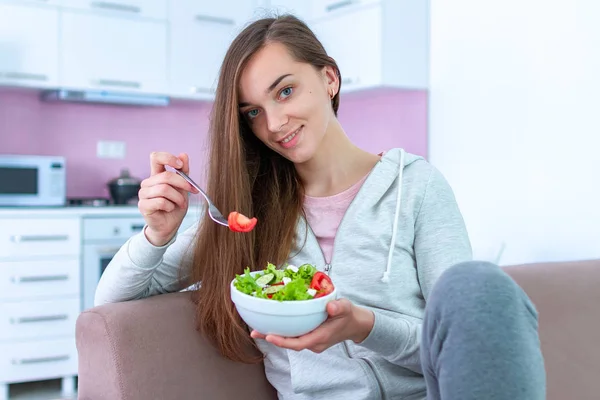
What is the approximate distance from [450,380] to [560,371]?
32.4 inches

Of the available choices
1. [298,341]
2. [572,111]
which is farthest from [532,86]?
[298,341]

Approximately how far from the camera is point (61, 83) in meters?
3.60

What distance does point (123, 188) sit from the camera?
3793 millimetres

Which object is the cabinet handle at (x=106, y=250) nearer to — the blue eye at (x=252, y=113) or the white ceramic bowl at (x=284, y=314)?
the blue eye at (x=252, y=113)

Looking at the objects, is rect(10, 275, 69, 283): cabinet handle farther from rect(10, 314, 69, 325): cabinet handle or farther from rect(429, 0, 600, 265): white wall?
rect(429, 0, 600, 265): white wall

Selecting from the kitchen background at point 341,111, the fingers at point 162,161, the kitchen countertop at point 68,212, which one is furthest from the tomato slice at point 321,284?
the kitchen countertop at point 68,212

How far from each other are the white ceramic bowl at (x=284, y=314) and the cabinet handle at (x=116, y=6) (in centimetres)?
306

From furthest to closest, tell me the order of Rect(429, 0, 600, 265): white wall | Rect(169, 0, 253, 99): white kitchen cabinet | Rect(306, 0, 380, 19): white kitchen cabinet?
Rect(169, 0, 253, 99): white kitchen cabinet, Rect(306, 0, 380, 19): white kitchen cabinet, Rect(429, 0, 600, 265): white wall

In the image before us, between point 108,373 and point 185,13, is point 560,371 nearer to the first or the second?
point 108,373

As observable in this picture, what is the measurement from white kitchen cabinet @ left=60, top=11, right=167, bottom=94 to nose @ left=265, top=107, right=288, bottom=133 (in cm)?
255

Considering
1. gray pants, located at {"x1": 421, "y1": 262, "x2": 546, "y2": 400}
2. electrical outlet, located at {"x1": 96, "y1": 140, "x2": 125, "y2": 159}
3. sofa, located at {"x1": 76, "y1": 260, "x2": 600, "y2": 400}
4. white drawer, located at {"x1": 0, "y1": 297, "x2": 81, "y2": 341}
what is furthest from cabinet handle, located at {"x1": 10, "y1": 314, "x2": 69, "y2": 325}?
gray pants, located at {"x1": 421, "y1": 262, "x2": 546, "y2": 400}

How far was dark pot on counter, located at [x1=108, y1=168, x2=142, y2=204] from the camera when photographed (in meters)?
3.79

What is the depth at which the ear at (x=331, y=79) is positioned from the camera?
5.03 ft

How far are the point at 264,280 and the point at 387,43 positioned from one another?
8.41 feet
